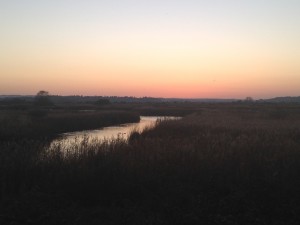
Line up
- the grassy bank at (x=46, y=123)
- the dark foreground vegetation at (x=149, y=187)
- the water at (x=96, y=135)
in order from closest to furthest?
the dark foreground vegetation at (x=149, y=187), the water at (x=96, y=135), the grassy bank at (x=46, y=123)

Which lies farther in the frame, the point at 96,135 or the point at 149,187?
the point at 96,135

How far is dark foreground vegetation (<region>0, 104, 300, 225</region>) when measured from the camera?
279 inches

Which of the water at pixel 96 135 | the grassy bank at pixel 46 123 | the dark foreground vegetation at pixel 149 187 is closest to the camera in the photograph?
the dark foreground vegetation at pixel 149 187

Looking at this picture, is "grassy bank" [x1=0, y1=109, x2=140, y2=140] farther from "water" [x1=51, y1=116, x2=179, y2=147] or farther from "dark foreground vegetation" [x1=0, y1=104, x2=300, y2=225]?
"dark foreground vegetation" [x1=0, y1=104, x2=300, y2=225]

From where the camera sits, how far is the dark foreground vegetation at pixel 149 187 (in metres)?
7.08

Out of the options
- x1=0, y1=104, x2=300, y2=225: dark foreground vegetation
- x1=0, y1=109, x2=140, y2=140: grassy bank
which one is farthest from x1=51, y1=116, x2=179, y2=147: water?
x1=0, y1=104, x2=300, y2=225: dark foreground vegetation

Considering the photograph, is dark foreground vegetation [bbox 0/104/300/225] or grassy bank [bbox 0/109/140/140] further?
grassy bank [bbox 0/109/140/140]

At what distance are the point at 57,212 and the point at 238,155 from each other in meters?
6.65

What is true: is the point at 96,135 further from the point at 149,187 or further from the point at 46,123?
the point at 149,187

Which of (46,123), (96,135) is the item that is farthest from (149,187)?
(46,123)

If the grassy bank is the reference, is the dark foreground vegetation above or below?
above

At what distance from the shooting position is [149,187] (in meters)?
8.59

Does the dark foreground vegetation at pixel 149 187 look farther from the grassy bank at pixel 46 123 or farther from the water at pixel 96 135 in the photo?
the grassy bank at pixel 46 123

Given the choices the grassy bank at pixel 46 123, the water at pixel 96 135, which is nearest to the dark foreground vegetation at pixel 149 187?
the water at pixel 96 135
